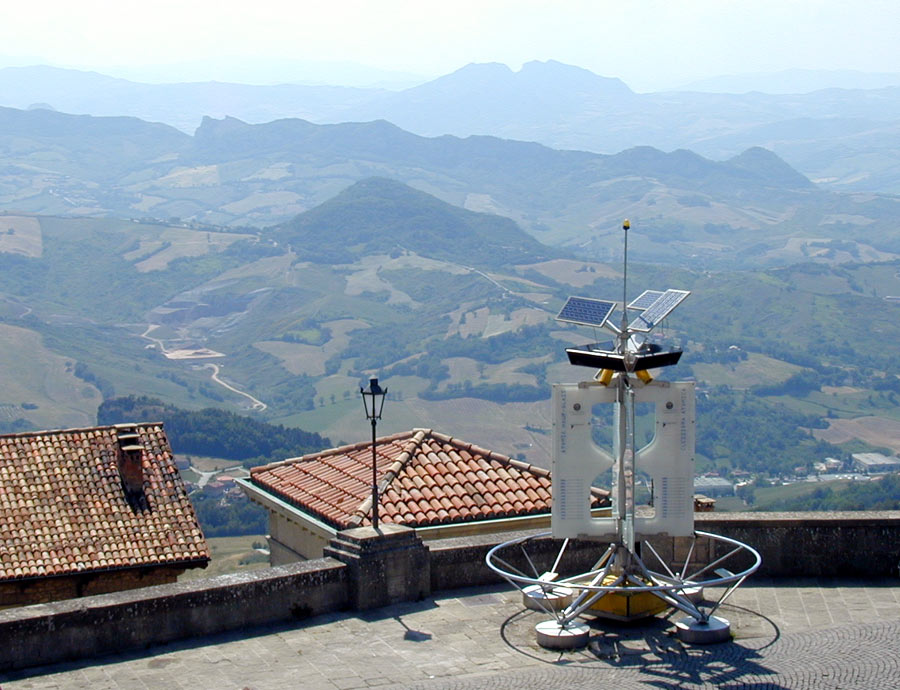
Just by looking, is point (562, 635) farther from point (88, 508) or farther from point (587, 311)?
point (88, 508)

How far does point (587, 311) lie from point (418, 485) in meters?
6.94

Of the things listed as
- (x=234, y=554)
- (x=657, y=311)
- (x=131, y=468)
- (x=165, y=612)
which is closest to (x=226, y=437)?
(x=234, y=554)

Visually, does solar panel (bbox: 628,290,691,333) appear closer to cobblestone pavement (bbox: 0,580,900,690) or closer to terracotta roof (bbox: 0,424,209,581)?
cobblestone pavement (bbox: 0,580,900,690)

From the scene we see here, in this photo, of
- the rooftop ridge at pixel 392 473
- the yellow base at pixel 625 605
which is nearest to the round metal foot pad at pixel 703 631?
the yellow base at pixel 625 605

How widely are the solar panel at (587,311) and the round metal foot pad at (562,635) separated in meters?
3.19

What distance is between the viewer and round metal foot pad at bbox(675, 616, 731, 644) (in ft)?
44.4

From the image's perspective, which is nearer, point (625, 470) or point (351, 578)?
point (625, 470)

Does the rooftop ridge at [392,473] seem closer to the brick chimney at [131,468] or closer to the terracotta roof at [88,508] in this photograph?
the terracotta roof at [88,508]

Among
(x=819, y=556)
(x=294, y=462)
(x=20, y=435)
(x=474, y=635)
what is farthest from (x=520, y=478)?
(x=20, y=435)

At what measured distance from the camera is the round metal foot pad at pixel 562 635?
1345cm

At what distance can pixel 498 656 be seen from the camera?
1336cm

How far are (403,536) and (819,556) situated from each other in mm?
5248

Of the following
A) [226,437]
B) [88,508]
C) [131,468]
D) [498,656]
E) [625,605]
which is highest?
[625,605]

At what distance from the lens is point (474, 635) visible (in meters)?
14.1
